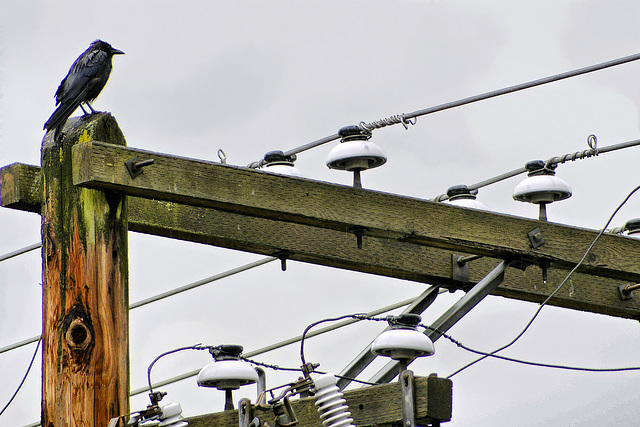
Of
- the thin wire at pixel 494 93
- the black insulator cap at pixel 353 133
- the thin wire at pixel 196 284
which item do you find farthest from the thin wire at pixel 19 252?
the black insulator cap at pixel 353 133

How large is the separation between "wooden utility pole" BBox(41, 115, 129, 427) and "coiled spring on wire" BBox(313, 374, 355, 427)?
76 cm

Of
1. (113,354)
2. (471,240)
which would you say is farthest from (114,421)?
(471,240)

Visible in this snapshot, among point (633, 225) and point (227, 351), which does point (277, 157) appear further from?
point (633, 225)

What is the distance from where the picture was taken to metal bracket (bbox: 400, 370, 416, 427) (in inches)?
192

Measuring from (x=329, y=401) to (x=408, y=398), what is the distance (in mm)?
312

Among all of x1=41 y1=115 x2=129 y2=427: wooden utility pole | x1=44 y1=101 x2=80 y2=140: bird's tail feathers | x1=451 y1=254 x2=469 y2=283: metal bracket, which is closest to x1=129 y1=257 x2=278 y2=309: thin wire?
x1=451 y1=254 x2=469 y2=283: metal bracket

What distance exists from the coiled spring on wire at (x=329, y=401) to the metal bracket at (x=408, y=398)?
217mm

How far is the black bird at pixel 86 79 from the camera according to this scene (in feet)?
18.5

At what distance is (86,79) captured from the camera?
582 centimetres

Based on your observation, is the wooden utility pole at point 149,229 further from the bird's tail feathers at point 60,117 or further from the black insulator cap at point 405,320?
the black insulator cap at point 405,320

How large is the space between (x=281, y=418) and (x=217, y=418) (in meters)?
0.57

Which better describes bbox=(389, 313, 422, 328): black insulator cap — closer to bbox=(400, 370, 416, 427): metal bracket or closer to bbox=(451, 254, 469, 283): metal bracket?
bbox=(400, 370, 416, 427): metal bracket

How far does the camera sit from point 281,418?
514 centimetres

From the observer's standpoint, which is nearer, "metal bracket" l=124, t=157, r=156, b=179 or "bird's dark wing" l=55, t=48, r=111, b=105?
"metal bracket" l=124, t=157, r=156, b=179
